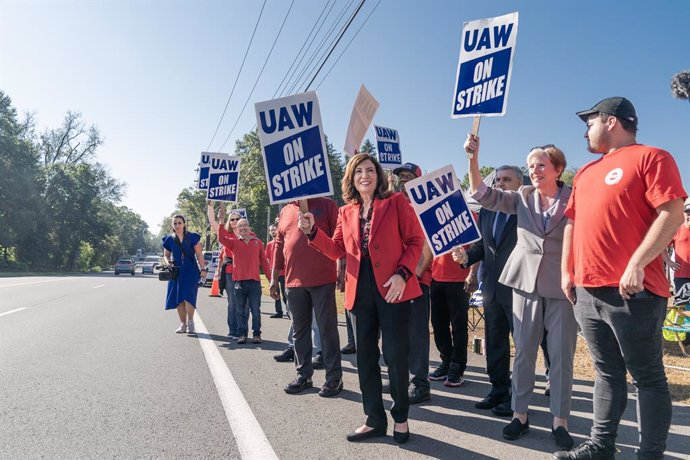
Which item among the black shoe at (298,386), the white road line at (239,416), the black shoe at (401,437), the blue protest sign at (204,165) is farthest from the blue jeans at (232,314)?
the black shoe at (401,437)

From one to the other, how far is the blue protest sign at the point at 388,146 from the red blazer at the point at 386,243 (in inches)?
175

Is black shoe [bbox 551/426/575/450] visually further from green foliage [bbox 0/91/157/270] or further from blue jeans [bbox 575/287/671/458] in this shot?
green foliage [bbox 0/91/157/270]

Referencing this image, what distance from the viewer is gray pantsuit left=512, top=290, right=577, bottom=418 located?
3455 millimetres

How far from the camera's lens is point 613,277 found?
2.74 meters

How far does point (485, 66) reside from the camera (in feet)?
13.2

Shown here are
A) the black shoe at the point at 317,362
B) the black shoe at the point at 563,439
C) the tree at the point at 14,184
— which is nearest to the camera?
the black shoe at the point at 563,439

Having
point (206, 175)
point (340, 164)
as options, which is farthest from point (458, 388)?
point (340, 164)

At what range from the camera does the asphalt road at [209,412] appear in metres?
3.17

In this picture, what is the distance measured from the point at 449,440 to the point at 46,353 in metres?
5.33

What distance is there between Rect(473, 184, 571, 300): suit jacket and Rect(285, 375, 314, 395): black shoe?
2.15 m

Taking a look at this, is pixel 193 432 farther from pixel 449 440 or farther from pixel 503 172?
pixel 503 172

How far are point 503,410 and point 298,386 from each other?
1900 mm

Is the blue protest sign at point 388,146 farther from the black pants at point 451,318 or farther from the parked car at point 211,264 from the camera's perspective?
the parked car at point 211,264

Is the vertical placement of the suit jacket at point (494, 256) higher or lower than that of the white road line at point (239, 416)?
higher
